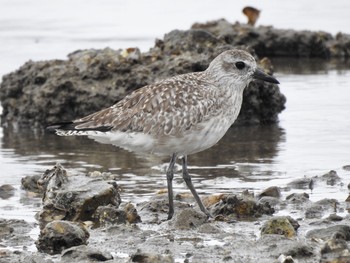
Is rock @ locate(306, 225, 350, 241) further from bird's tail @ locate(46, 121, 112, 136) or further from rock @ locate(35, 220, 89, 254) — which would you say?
bird's tail @ locate(46, 121, 112, 136)

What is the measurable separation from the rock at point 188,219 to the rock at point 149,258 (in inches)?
53.0

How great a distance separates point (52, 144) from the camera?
519 inches

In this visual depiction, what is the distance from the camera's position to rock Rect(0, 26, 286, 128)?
1373 centimetres

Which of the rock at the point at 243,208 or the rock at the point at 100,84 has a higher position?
the rock at the point at 100,84

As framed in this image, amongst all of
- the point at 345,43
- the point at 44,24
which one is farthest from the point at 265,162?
the point at 44,24

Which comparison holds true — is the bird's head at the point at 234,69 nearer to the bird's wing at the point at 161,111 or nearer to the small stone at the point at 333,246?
the bird's wing at the point at 161,111

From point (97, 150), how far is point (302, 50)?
7.64 meters

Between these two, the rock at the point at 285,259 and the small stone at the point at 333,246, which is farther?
the small stone at the point at 333,246

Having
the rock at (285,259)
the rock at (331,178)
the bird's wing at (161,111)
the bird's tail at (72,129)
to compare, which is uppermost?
the bird's wing at (161,111)

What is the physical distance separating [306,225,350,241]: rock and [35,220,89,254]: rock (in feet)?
6.63

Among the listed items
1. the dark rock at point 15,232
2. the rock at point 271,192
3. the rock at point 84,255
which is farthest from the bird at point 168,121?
the rock at point 84,255

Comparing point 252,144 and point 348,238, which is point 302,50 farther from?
point 348,238

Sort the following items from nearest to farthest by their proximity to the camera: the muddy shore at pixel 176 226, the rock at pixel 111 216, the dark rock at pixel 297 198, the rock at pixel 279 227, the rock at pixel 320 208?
the muddy shore at pixel 176 226, the rock at pixel 279 227, the rock at pixel 111 216, the rock at pixel 320 208, the dark rock at pixel 297 198

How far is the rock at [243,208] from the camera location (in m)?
9.24
